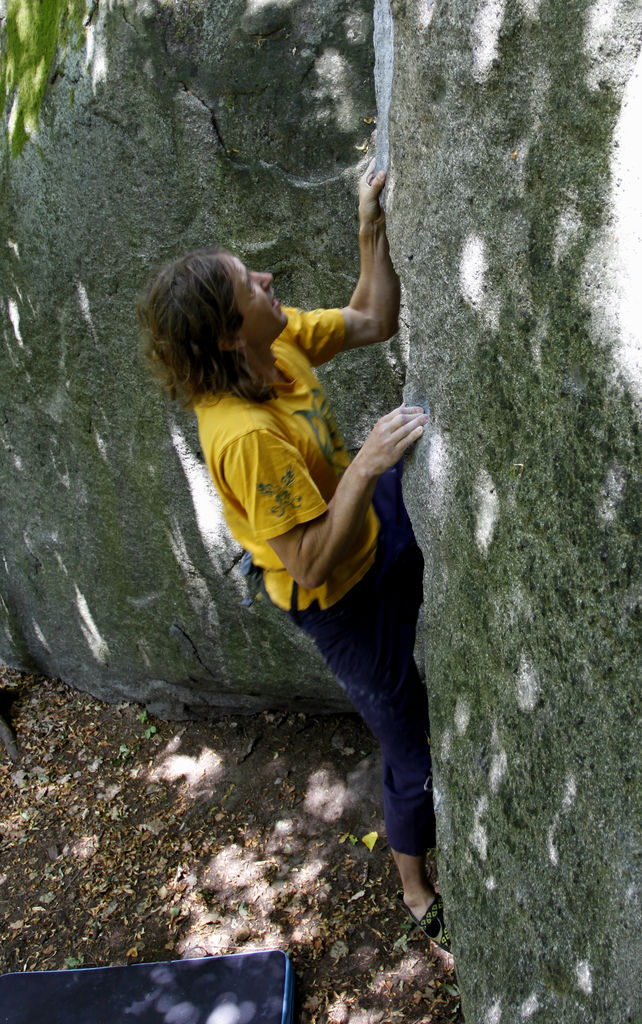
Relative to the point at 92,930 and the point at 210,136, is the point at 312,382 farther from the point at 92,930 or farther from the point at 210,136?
the point at 92,930

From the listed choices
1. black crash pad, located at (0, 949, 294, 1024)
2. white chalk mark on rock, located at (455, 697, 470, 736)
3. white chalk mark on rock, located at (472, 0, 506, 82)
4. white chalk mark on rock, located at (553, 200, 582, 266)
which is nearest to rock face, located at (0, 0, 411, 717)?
black crash pad, located at (0, 949, 294, 1024)

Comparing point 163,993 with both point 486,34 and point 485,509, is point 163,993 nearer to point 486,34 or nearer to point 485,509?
point 485,509

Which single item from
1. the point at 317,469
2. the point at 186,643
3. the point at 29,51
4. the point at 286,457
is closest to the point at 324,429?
the point at 317,469

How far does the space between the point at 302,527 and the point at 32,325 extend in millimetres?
2539

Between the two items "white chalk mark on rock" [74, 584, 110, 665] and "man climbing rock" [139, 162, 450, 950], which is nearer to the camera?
"man climbing rock" [139, 162, 450, 950]

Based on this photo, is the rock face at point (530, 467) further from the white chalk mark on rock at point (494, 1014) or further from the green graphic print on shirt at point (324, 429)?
the green graphic print on shirt at point (324, 429)

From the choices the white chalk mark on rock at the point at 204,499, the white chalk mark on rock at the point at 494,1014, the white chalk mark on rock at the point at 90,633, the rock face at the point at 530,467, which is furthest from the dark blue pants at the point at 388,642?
the white chalk mark on rock at the point at 90,633

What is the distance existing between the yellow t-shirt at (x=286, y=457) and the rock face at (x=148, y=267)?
80 cm

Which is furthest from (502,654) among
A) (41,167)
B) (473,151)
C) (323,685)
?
(41,167)

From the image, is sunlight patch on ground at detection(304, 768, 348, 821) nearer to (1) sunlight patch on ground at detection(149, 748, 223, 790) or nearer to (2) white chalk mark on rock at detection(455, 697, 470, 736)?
(1) sunlight patch on ground at detection(149, 748, 223, 790)

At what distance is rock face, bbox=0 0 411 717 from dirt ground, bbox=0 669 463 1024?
11.2 inches

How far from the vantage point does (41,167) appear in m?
3.67

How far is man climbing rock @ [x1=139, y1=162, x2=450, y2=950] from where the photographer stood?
205 cm

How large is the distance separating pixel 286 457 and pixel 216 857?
252cm
